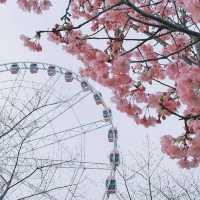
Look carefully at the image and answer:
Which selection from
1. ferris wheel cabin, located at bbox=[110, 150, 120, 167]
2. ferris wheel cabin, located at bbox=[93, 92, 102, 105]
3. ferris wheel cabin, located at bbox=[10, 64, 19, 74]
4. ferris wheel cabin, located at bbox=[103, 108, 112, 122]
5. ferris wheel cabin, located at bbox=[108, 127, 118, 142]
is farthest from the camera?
ferris wheel cabin, located at bbox=[93, 92, 102, 105]

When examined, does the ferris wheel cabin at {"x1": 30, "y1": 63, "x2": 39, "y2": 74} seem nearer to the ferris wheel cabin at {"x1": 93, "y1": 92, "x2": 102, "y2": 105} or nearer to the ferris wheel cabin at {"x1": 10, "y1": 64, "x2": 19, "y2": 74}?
the ferris wheel cabin at {"x1": 10, "y1": 64, "x2": 19, "y2": 74}

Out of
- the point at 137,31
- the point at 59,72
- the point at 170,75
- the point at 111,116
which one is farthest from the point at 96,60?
→ the point at 59,72

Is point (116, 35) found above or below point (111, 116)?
below

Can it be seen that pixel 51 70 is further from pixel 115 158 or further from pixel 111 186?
pixel 111 186

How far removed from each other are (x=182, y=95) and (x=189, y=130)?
22.9 inches

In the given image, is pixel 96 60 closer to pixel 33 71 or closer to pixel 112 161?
pixel 112 161

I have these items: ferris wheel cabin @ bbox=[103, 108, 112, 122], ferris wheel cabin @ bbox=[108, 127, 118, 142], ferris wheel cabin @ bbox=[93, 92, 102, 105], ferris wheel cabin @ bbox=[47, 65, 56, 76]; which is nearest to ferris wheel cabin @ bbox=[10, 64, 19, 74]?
ferris wheel cabin @ bbox=[47, 65, 56, 76]

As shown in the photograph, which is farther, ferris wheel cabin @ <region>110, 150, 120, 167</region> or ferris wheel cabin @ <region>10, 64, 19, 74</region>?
ferris wheel cabin @ <region>10, 64, 19, 74</region>

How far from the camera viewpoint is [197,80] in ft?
8.77

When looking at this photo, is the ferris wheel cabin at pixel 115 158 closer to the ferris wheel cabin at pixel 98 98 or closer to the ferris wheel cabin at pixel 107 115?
the ferris wheel cabin at pixel 107 115

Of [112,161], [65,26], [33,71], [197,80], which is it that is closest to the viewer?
[197,80]

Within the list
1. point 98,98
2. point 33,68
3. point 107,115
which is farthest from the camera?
point 33,68

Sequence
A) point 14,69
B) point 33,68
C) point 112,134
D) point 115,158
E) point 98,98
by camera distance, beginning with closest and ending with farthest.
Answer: point 115,158, point 112,134, point 14,69, point 98,98, point 33,68

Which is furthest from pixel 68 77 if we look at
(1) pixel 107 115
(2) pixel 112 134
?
(2) pixel 112 134
